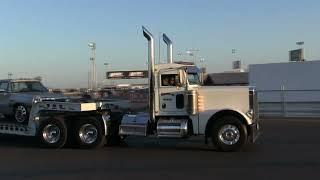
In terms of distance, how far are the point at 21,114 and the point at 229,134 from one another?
773 centimetres

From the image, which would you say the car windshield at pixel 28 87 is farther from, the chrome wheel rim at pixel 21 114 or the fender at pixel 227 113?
the fender at pixel 227 113

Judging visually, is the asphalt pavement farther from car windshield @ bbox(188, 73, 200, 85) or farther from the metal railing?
the metal railing

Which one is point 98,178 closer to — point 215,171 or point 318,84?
point 215,171

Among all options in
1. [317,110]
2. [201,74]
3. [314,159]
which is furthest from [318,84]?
[314,159]

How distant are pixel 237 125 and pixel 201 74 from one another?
2656 mm

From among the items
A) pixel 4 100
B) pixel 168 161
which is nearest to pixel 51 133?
pixel 4 100

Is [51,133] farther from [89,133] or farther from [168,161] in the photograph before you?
[168,161]

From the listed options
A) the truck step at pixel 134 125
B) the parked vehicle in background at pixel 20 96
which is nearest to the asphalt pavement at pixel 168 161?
the truck step at pixel 134 125

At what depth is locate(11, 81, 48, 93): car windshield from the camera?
2162 centimetres

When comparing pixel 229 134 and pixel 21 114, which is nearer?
pixel 229 134

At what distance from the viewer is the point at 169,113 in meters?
18.0

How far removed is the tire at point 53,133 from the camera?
19031 millimetres

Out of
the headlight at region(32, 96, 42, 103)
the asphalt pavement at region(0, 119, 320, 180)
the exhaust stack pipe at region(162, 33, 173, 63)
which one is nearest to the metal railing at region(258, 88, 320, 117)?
the asphalt pavement at region(0, 119, 320, 180)

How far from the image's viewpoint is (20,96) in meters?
20.5
